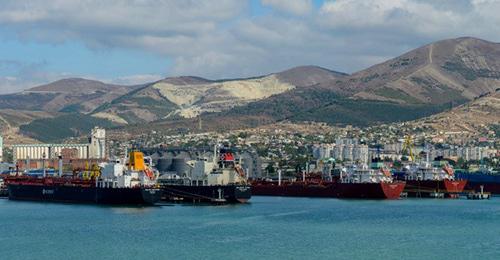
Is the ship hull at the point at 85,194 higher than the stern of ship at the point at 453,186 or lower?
lower

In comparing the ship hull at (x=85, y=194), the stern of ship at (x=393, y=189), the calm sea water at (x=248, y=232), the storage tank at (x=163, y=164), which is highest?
the storage tank at (x=163, y=164)

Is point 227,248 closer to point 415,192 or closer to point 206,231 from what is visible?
point 206,231

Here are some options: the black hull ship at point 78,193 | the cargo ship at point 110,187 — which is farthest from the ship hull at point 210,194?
the black hull ship at point 78,193

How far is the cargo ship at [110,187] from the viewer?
9475 cm

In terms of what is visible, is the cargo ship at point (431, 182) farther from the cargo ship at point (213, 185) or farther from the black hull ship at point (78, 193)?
the black hull ship at point (78, 193)

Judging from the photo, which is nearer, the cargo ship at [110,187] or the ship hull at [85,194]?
the ship hull at [85,194]

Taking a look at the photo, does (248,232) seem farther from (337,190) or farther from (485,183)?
(485,183)

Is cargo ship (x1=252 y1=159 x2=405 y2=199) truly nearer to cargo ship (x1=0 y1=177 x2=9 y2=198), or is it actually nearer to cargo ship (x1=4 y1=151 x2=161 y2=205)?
cargo ship (x1=4 y1=151 x2=161 y2=205)

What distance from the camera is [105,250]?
207 ft

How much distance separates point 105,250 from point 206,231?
11786 millimetres

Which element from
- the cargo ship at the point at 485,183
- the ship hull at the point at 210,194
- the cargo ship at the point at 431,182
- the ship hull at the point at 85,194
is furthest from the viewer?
the cargo ship at the point at 485,183

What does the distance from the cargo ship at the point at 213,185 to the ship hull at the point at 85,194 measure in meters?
7.58

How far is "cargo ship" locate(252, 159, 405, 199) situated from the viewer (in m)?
115

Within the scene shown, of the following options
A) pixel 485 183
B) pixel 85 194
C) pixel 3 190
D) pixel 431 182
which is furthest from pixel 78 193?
pixel 485 183
